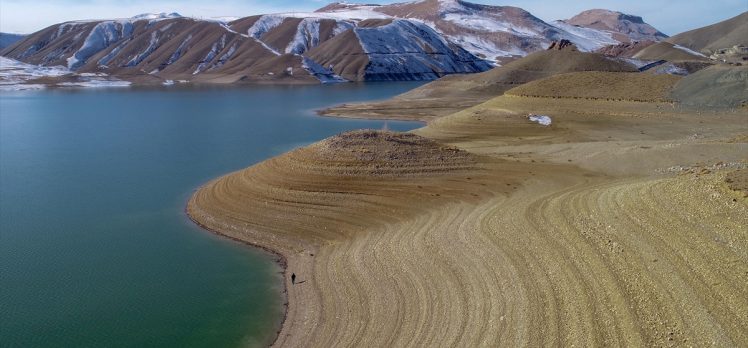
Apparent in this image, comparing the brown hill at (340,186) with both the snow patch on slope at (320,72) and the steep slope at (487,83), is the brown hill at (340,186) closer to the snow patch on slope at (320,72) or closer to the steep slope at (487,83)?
the steep slope at (487,83)

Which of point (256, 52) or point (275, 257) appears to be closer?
point (275, 257)

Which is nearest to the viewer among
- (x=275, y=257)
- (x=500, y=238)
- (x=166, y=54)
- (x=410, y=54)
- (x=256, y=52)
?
(x=500, y=238)

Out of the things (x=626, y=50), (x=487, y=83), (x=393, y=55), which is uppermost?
(x=626, y=50)

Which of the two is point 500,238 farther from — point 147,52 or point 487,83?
point 147,52

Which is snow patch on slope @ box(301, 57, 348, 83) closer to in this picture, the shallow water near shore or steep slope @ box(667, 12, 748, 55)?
the shallow water near shore

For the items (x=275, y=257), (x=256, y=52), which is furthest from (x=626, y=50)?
(x=275, y=257)

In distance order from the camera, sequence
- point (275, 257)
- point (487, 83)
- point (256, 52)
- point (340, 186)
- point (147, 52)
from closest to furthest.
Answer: point (275, 257) → point (340, 186) → point (487, 83) → point (256, 52) → point (147, 52)
